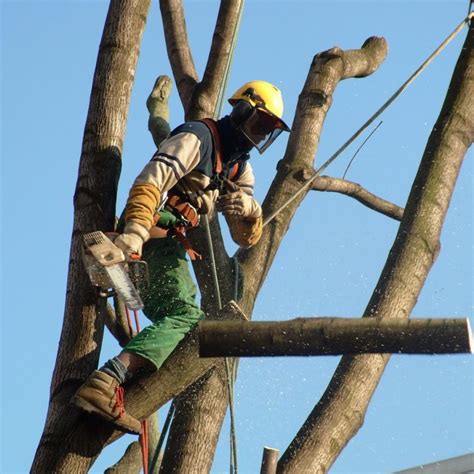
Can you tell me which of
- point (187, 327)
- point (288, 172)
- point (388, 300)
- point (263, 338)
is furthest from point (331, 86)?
point (263, 338)

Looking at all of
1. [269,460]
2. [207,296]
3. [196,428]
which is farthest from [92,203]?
[269,460]

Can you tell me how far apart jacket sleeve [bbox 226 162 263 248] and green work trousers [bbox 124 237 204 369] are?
1.32 ft

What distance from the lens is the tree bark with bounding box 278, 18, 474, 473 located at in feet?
16.1

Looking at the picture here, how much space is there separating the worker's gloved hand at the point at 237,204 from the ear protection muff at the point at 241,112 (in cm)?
31

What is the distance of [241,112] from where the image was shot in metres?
5.05

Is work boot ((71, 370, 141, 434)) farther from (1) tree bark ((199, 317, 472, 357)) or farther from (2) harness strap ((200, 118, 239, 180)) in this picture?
(2) harness strap ((200, 118, 239, 180))

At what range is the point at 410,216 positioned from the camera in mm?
5320

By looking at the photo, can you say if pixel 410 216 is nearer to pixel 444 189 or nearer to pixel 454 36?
pixel 444 189

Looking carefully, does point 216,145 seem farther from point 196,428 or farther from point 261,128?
point 196,428

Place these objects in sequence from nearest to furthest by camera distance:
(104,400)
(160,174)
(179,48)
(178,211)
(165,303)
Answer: (104,400)
(160,174)
(165,303)
(178,211)
(179,48)

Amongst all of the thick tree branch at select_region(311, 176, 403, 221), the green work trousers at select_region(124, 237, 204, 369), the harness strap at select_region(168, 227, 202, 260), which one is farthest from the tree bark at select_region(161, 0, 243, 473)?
the thick tree branch at select_region(311, 176, 403, 221)

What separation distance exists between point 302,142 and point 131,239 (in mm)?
1953

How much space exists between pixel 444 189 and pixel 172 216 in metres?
1.34

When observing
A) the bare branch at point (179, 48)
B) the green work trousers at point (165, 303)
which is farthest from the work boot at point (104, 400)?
the bare branch at point (179, 48)
